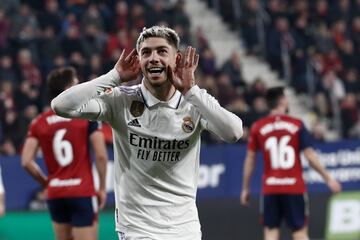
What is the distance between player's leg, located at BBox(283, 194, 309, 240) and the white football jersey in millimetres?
5336

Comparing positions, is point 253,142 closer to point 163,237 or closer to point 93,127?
point 93,127

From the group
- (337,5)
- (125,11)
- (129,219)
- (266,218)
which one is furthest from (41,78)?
(129,219)

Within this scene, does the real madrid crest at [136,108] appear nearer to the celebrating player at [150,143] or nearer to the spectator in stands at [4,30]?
the celebrating player at [150,143]

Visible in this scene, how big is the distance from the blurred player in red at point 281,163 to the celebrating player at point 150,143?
195 inches

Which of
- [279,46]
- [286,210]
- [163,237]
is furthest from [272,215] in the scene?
[279,46]

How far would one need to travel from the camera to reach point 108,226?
44.3ft

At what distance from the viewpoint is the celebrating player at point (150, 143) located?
18.8ft

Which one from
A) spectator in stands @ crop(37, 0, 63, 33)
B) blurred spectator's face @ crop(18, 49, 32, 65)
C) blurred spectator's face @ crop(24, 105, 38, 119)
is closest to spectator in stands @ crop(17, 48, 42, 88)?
blurred spectator's face @ crop(18, 49, 32, 65)

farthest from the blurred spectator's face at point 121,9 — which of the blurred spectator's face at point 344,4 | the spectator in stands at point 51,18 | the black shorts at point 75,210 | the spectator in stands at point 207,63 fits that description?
the black shorts at point 75,210

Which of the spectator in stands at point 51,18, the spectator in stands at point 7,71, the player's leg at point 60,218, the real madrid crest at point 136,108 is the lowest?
the player's leg at point 60,218

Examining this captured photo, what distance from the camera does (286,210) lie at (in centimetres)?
1120

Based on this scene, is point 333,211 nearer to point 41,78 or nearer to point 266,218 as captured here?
point 266,218

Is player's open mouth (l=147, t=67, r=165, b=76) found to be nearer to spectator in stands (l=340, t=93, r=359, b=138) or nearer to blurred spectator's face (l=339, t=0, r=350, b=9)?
spectator in stands (l=340, t=93, r=359, b=138)

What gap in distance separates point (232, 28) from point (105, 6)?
13.6 feet
